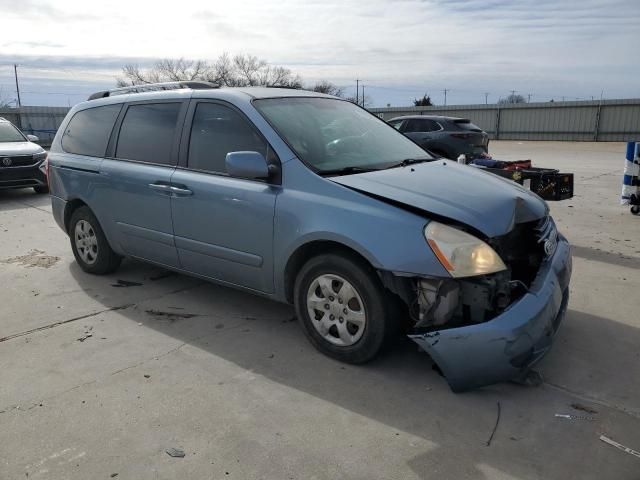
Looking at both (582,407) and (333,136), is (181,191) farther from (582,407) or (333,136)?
(582,407)

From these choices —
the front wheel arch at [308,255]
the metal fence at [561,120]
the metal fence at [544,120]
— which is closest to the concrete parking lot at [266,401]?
the front wheel arch at [308,255]

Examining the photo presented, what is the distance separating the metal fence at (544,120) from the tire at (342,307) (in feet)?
95.4

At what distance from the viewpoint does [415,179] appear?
3.57 metres

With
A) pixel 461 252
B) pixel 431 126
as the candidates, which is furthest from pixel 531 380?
pixel 431 126

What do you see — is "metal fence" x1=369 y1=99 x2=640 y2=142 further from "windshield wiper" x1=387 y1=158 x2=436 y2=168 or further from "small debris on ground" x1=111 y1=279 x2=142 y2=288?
"small debris on ground" x1=111 y1=279 x2=142 y2=288

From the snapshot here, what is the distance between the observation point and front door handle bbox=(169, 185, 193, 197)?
412cm

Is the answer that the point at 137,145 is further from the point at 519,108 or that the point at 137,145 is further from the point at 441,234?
the point at 519,108

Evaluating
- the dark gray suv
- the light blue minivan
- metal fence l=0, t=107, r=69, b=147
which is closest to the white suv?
the light blue minivan

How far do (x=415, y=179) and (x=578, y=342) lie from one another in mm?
1654

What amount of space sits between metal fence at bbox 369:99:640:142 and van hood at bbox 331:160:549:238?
31.6 m

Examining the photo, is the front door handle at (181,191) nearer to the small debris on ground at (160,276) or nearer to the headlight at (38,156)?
the small debris on ground at (160,276)

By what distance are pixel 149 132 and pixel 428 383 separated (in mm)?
3098

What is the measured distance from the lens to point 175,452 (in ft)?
8.70

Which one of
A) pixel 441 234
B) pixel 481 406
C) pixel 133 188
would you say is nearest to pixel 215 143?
pixel 133 188
